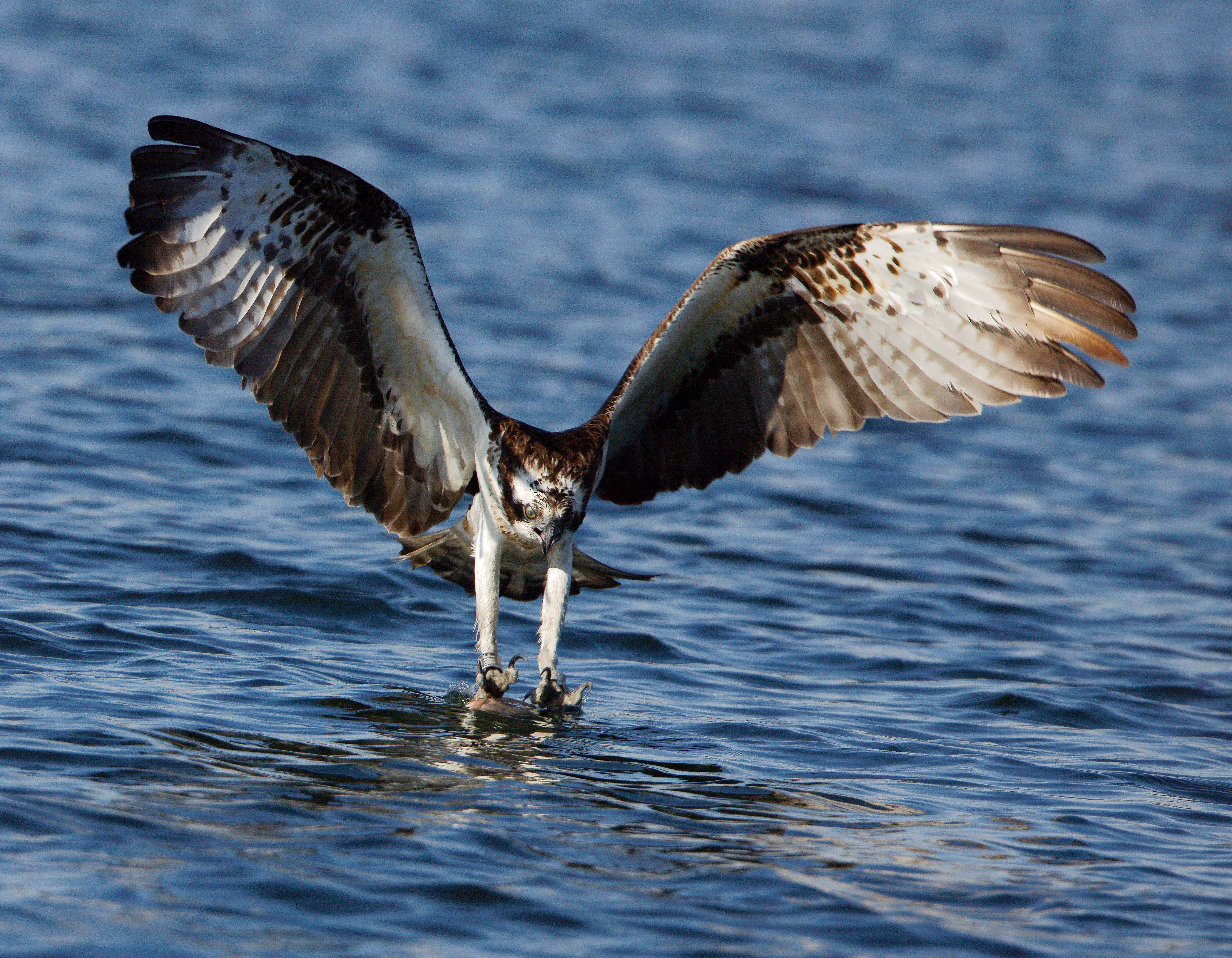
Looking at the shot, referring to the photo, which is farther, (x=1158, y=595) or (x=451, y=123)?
(x=451, y=123)

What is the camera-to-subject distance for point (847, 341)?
6867 millimetres

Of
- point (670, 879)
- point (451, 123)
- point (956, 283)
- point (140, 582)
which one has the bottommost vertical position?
point (670, 879)

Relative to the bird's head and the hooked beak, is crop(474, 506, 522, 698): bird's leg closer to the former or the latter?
the bird's head

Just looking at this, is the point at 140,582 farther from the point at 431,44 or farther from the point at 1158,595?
the point at 431,44

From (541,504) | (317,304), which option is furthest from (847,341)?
(317,304)

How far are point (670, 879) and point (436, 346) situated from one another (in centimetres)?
246

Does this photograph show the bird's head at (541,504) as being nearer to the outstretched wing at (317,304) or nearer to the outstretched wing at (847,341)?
the outstretched wing at (317,304)

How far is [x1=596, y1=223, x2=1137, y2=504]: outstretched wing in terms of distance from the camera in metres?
6.29

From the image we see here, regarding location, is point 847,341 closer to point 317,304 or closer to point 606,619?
point 606,619

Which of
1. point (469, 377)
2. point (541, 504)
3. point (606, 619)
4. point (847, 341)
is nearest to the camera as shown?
point (541, 504)

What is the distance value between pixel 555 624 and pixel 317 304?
5.31 ft

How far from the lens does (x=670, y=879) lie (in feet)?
16.4

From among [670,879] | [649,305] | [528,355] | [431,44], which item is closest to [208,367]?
[528,355]

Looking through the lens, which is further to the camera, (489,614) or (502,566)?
(502,566)
